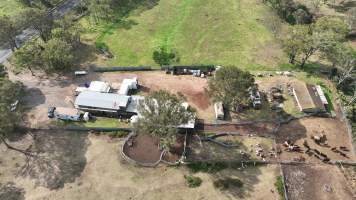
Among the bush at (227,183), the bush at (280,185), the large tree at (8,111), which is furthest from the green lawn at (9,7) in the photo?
the bush at (280,185)

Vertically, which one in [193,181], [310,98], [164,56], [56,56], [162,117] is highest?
[162,117]

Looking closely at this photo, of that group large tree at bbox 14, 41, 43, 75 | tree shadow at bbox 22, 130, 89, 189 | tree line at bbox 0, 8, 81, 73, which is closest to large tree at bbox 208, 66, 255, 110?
tree shadow at bbox 22, 130, 89, 189

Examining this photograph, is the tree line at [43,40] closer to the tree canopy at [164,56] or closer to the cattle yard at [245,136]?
the cattle yard at [245,136]

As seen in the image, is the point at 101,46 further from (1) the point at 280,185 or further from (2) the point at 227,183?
(1) the point at 280,185

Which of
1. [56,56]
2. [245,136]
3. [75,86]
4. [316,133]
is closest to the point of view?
[245,136]

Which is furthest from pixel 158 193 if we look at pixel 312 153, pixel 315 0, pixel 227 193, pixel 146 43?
pixel 315 0

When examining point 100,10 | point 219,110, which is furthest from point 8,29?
point 219,110

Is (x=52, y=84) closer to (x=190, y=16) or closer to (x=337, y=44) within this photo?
(x=190, y=16)
